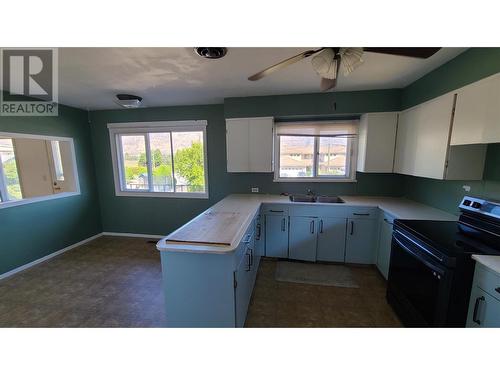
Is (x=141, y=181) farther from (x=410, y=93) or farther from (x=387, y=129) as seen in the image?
(x=410, y=93)

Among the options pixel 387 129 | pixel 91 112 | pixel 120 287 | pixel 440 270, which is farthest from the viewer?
pixel 91 112

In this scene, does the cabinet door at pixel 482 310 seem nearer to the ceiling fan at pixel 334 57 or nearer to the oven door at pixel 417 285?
the oven door at pixel 417 285

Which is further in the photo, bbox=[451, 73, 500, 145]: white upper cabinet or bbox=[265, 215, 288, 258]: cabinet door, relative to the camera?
bbox=[265, 215, 288, 258]: cabinet door

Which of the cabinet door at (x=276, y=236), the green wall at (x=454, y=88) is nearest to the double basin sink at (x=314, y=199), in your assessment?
the cabinet door at (x=276, y=236)

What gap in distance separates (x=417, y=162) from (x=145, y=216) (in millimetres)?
4322

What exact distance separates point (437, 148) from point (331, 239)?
5.09 ft

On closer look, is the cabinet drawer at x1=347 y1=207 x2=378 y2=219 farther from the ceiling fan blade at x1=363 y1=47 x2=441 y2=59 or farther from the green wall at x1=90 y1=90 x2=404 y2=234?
the ceiling fan blade at x1=363 y1=47 x2=441 y2=59

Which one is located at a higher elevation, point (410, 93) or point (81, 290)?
point (410, 93)

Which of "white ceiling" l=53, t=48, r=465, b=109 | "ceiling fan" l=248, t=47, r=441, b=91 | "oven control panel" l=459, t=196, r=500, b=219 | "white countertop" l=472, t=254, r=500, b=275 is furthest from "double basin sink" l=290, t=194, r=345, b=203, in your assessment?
"ceiling fan" l=248, t=47, r=441, b=91

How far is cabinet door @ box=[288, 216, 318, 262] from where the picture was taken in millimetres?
2805

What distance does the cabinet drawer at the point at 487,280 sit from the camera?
1188 mm

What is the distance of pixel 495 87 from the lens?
1.44 m

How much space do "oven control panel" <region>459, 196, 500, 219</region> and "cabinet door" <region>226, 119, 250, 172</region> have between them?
2383mm

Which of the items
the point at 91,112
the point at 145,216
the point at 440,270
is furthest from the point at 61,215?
the point at 440,270
